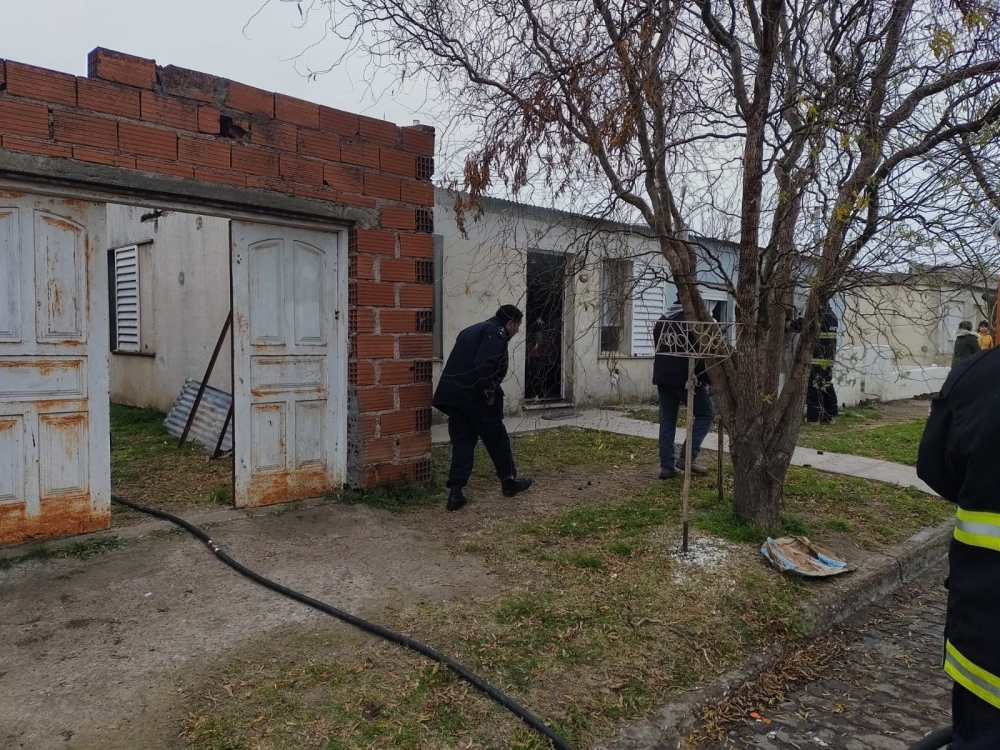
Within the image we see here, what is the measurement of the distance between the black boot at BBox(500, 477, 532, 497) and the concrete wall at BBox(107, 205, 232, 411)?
404 cm

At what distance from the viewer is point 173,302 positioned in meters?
9.80

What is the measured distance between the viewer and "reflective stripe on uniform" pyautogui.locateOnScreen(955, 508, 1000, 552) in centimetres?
160

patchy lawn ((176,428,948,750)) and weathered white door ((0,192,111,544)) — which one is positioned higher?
weathered white door ((0,192,111,544))

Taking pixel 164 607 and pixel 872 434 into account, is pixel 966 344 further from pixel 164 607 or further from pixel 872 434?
pixel 164 607

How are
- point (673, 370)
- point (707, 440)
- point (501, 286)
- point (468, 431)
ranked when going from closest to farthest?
point (468, 431), point (673, 370), point (707, 440), point (501, 286)

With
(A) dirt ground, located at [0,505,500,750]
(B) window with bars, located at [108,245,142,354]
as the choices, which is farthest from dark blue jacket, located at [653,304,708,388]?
(B) window with bars, located at [108,245,142,354]

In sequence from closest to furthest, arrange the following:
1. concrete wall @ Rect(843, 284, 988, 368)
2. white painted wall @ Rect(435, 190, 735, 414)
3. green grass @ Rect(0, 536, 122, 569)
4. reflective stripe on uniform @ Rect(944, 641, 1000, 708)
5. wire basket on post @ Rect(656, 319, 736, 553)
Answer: reflective stripe on uniform @ Rect(944, 641, 1000, 708)
green grass @ Rect(0, 536, 122, 569)
concrete wall @ Rect(843, 284, 988, 368)
wire basket on post @ Rect(656, 319, 736, 553)
white painted wall @ Rect(435, 190, 735, 414)

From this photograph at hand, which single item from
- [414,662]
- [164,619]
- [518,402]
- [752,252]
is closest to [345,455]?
[164,619]

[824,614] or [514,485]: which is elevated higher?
[514,485]

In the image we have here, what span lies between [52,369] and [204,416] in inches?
162

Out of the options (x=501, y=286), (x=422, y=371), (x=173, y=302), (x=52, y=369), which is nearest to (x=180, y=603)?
(x=52, y=369)

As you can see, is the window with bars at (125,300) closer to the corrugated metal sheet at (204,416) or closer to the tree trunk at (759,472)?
the corrugated metal sheet at (204,416)

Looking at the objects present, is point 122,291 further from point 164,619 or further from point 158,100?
point 164,619

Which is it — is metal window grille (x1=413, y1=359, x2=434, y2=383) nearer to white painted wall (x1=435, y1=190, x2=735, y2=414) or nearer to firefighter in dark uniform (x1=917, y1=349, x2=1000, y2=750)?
white painted wall (x1=435, y1=190, x2=735, y2=414)
